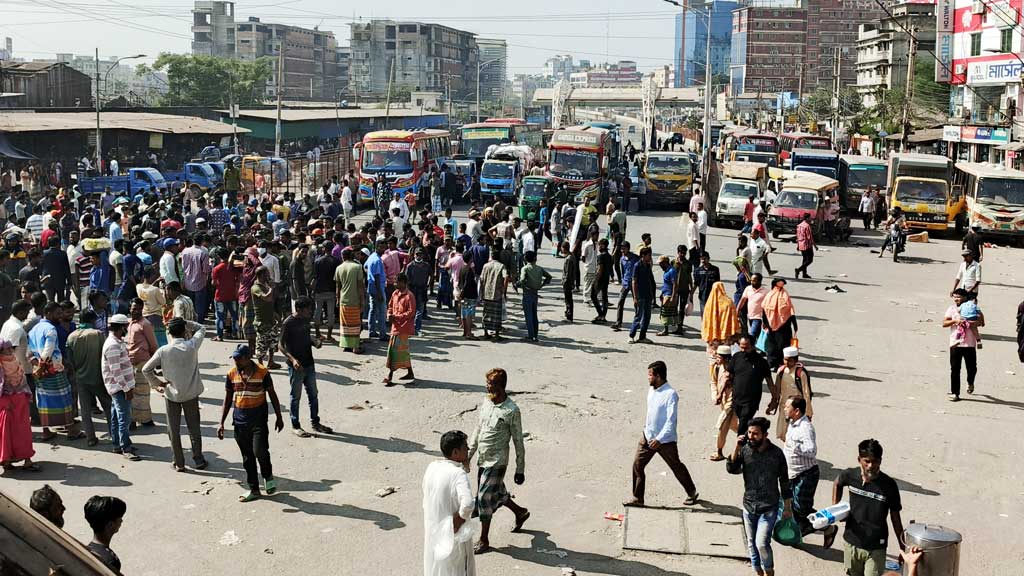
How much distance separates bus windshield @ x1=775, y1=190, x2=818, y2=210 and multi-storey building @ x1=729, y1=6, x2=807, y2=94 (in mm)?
156114

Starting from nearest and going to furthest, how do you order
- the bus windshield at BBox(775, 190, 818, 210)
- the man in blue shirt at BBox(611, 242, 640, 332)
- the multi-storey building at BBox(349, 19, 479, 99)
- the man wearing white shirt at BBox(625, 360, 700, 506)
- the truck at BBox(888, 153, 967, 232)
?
the man wearing white shirt at BBox(625, 360, 700, 506), the man in blue shirt at BBox(611, 242, 640, 332), the bus windshield at BBox(775, 190, 818, 210), the truck at BBox(888, 153, 967, 232), the multi-storey building at BBox(349, 19, 479, 99)

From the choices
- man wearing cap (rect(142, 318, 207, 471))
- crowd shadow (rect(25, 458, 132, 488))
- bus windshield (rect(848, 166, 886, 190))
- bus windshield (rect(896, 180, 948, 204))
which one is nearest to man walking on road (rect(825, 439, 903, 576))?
man wearing cap (rect(142, 318, 207, 471))

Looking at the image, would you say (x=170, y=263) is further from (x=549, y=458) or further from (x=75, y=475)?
(x=549, y=458)

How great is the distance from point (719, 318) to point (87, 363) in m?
7.71

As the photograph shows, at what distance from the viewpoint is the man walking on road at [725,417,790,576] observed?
789 centimetres

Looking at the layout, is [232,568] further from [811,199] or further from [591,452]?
[811,199]

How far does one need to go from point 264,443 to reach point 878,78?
113 m

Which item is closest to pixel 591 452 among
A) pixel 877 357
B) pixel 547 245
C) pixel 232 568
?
pixel 232 568

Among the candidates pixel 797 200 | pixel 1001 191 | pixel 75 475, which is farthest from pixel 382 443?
pixel 1001 191

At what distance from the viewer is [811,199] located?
31.7 meters

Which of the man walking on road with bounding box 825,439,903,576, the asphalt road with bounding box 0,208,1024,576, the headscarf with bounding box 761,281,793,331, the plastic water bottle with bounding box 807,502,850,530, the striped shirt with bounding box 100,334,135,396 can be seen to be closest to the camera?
the man walking on road with bounding box 825,439,903,576

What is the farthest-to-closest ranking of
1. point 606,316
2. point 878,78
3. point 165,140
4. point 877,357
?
1. point 878,78
2. point 165,140
3. point 606,316
4. point 877,357

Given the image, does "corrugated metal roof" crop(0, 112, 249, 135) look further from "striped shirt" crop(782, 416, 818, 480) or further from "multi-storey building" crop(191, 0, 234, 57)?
"multi-storey building" crop(191, 0, 234, 57)

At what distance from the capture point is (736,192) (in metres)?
33.8
